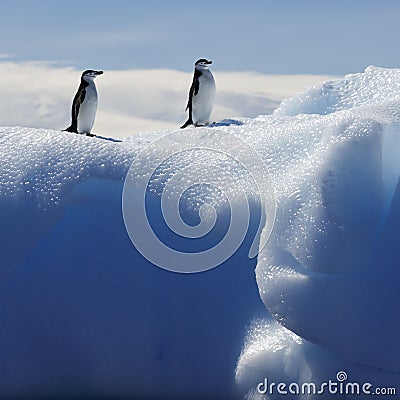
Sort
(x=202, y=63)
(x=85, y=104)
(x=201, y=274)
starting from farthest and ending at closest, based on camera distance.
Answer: (x=202, y=63) < (x=85, y=104) < (x=201, y=274)

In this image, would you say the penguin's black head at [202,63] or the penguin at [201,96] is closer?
the penguin at [201,96]

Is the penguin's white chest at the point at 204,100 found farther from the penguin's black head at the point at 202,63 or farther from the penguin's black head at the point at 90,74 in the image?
the penguin's black head at the point at 90,74

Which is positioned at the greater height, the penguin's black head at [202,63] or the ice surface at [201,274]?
the penguin's black head at [202,63]

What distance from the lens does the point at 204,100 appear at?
1207cm

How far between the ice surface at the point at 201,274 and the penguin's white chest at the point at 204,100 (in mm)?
7614

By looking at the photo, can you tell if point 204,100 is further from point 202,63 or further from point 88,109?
point 88,109

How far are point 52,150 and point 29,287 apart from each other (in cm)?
69

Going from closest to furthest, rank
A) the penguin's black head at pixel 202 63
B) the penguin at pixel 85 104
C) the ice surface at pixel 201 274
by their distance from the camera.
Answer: the ice surface at pixel 201 274
the penguin at pixel 85 104
the penguin's black head at pixel 202 63

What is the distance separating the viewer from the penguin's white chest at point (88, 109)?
1202 cm

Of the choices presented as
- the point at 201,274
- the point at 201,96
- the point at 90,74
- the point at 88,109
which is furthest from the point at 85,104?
the point at 201,274

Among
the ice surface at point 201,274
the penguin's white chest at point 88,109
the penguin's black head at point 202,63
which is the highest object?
the penguin's black head at point 202,63

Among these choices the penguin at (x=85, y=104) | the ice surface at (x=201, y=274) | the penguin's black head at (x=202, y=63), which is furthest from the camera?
the penguin's black head at (x=202, y=63)

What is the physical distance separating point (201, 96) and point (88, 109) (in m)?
1.51

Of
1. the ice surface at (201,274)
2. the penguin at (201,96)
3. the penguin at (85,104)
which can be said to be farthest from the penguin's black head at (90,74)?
the ice surface at (201,274)
